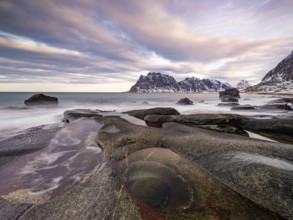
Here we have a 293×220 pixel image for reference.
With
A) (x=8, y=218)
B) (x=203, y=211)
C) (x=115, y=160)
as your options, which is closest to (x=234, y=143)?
(x=203, y=211)

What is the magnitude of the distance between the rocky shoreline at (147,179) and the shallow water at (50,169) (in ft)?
0.08

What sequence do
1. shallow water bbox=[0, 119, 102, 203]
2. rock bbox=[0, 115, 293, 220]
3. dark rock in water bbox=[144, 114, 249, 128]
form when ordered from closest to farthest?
1. rock bbox=[0, 115, 293, 220]
2. shallow water bbox=[0, 119, 102, 203]
3. dark rock in water bbox=[144, 114, 249, 128]

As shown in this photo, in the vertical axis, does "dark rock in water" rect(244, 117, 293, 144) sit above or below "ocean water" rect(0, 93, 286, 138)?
above

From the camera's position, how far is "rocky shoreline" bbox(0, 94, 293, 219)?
356 cm

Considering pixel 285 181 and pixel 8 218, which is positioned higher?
pixel 285 181

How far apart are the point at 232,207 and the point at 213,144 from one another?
3030 mm

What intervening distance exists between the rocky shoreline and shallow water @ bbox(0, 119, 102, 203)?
0.02 metres

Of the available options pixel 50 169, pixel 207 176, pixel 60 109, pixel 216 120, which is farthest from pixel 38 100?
pixel 207 176

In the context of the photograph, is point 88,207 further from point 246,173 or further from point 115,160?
point 246,173

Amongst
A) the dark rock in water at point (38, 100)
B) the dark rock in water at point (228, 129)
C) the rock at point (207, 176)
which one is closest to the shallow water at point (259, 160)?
the rock at point (207, 176)

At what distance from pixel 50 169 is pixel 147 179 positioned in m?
3.25

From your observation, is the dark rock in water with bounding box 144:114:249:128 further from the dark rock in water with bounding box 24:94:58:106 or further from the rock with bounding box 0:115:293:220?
the dark rock in water with bounding box 24:94:58:106

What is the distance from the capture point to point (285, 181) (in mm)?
3918

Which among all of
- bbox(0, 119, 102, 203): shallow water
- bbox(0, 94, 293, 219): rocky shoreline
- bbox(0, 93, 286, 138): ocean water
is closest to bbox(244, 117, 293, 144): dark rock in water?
bbox(0, 94, 293, 219): rocky shoreline
